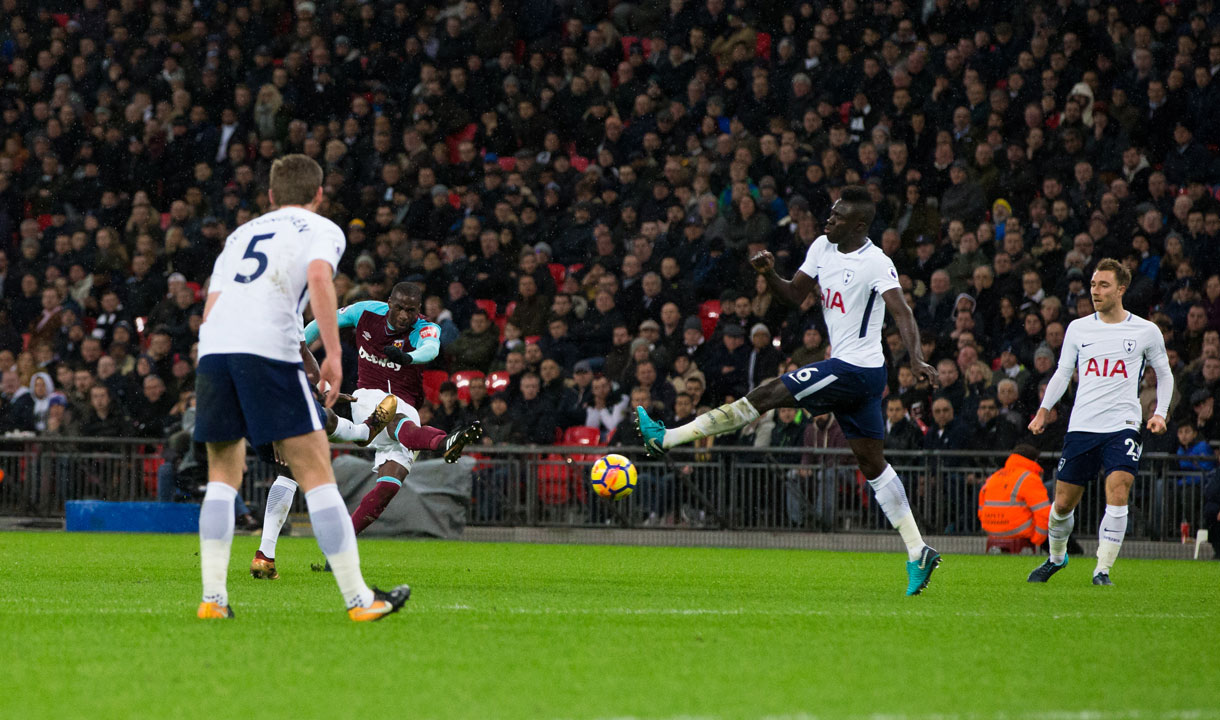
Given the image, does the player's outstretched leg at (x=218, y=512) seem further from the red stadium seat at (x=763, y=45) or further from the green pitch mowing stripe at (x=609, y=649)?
the red stadium seat at (x=763, y=45)

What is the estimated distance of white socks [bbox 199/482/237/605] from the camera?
7.21 metres

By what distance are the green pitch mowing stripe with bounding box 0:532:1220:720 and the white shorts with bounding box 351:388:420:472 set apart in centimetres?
107

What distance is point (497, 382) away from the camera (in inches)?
792

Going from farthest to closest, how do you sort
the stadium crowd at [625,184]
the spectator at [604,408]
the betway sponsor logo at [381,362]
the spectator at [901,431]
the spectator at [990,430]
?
the spectator at [604,408], the stadium crowd at [625,184], the spectator at [901,431], the spectator at [990,430], the betway sponsor logo at [381,362]

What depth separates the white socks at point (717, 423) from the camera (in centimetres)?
985

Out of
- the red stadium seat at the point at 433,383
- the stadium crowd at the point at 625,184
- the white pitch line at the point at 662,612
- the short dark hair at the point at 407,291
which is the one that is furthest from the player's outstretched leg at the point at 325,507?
the red stadium seat at the point at 433,383

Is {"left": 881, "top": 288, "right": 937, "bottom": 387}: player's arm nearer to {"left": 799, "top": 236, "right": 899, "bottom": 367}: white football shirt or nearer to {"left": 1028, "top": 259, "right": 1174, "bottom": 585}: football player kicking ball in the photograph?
{"left": 799, "top": 236, "right": 899, "bottom": 367}: white football shirt

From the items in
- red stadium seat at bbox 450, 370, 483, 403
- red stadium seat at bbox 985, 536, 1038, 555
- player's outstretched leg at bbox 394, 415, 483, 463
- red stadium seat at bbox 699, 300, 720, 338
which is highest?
red stadium seat at bbox 699, 300, 720, 338

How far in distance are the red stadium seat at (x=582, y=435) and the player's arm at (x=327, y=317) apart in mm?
12252

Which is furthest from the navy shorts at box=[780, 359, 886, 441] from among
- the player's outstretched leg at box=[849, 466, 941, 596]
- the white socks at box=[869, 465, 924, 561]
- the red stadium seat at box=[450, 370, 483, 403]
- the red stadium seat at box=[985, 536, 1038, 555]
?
the red stadium seat at box=[450, 370, 483, 403]

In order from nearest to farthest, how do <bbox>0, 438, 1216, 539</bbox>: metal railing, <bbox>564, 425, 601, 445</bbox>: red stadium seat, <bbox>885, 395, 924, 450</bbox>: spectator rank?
<bbox>0, 438, 1216, 539</bbox>: metal railing < <bbox>885, 395, 924, 450</bbox>: spectator < <bbox>564, 425, 601, 445</bbox>: red stadium seat

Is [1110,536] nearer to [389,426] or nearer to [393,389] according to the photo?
[389,426]

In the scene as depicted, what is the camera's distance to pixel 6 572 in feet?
37.2

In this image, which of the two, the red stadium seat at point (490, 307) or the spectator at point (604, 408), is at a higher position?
the red stadium seat at point (490, 307)
